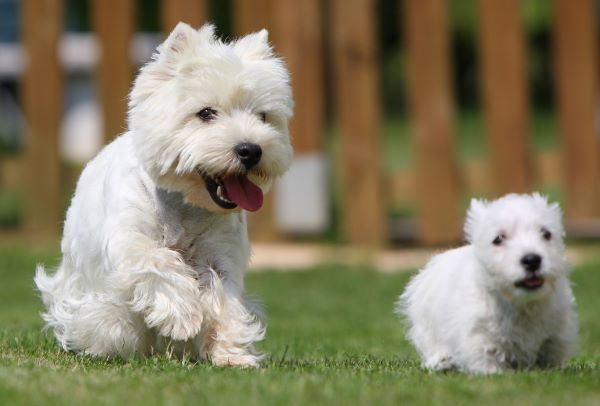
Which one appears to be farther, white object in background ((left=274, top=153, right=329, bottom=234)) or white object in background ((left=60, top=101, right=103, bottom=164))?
white object in background ((left=60, top=101, right=103, bottom=164))

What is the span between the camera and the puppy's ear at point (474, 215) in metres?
6.21

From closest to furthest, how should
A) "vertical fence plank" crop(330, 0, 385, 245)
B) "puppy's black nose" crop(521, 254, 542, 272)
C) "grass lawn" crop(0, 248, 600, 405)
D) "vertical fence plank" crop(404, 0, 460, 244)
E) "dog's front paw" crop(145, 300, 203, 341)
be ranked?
"grass lawn" crop(0, 248, 600, 405) → "puppy's black nose" crop(521, 254, 542, 272) → "dog's front paw" crop(145, 300, 203, 341) → "vertical fence plank" crop(404, 0, 460, 244) → "vertical fence plank" crop(330, 0, 385, 245)

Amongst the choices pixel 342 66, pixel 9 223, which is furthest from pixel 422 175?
pixel 9 223

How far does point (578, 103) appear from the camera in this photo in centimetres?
1305

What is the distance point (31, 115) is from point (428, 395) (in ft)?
30.6

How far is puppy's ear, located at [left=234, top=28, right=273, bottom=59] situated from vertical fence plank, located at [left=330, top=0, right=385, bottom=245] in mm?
6547

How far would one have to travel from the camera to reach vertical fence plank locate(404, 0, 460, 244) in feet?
41.9

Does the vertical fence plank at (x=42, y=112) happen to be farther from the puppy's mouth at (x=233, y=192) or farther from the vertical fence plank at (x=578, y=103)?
the puppy's mouth at (x=233, y=192)

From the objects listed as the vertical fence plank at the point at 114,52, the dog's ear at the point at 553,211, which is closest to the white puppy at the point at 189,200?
the dog's ear at the point at 553,211

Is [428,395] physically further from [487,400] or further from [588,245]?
[588,245]

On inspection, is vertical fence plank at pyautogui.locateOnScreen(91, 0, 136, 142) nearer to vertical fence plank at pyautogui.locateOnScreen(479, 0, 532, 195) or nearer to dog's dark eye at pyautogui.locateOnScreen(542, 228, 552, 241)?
vertical fence plank at pyautogui.locateOnScreen(479, 0, 532, 195)

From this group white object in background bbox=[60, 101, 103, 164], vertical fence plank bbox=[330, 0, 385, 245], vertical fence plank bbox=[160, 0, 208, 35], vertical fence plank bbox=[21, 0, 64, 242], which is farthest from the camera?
white object in background bbox=[60, 101, 103, 164]

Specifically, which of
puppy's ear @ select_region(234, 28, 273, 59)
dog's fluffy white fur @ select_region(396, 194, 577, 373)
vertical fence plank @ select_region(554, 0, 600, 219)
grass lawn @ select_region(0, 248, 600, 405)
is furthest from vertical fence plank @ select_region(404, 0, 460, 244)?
dog's fluffy white fur @ select_region(396, 194, 577, 373)

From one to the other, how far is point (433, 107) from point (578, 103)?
1487mm
